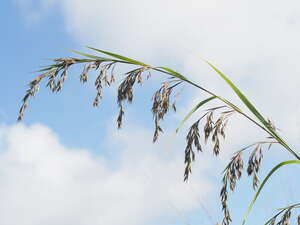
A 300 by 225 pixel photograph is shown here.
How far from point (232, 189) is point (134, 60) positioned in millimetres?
1214

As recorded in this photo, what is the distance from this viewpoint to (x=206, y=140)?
15.1ft

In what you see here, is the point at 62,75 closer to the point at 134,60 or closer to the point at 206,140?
the point at 134,60

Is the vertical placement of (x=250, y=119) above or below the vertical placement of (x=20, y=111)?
below

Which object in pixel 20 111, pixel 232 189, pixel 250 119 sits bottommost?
pixel 232 189

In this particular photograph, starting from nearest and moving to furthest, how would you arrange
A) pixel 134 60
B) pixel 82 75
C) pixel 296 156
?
pixel 296 156 < pixel 134 60 < pixel 82 75

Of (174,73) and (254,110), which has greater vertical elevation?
(174,73)

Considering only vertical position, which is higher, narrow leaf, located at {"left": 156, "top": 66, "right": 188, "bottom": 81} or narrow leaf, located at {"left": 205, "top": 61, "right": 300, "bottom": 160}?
narrow leaf, located at {"left": 156, "top": 66, "right": 188, "bottom": 81}

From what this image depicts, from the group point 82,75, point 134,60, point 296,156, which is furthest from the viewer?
point 82,75

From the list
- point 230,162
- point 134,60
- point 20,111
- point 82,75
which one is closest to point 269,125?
point 230,162

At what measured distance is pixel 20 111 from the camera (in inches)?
181

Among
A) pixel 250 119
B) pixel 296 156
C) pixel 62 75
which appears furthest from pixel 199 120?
pixel 62 75

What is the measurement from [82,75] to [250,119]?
137cm

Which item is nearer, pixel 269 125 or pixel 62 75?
pixel 269 125

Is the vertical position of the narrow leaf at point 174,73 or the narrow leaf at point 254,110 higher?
the narrow leaf at point 174,73
